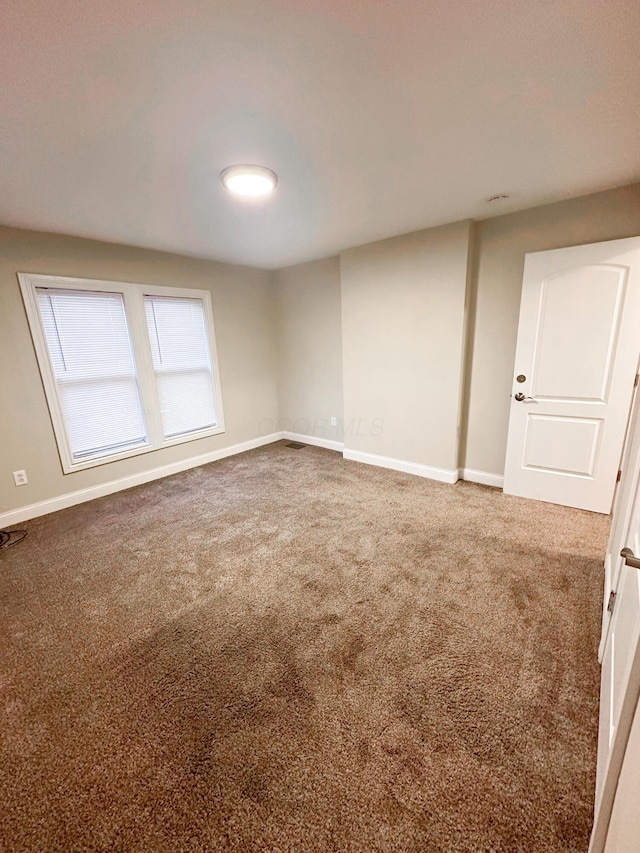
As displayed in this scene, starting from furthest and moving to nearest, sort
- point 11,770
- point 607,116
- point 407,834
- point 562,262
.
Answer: point 562,262, point 607,116, point 11,770, point 407,834

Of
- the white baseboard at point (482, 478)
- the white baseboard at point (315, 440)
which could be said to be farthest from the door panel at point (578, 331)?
the white baseboard at point (315, 440)

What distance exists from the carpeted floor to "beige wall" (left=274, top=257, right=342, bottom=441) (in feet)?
7.04

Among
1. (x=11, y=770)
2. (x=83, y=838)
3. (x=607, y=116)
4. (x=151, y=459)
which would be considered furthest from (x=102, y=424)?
(x=607, y=116)

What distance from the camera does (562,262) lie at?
2512mm

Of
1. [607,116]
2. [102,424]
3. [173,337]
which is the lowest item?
[102,424]

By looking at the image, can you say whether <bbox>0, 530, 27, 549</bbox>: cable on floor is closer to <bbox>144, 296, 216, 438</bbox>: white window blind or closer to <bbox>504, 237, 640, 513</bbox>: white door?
<bbox>144, 296, 216, 438</bbox>: white window blind

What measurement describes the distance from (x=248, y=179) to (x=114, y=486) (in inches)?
117

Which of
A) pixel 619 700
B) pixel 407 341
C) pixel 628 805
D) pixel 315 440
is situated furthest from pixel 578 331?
pixel 315 440

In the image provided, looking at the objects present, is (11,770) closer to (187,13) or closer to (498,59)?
(187,13)

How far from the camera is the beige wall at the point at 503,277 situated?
7.90ft

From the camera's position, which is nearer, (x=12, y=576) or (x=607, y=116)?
(x=607, y=116)

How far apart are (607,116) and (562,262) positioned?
111cm

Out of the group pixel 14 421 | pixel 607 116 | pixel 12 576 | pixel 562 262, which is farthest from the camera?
pixel 14 421

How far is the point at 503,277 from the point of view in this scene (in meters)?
2.88
